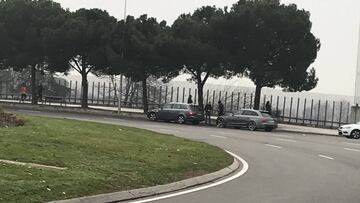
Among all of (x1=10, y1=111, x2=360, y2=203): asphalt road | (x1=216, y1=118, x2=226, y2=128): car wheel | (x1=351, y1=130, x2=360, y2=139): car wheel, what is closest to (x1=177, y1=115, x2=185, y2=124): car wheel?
(x1=216, y1=118, x2=226, y2=128): car wheel

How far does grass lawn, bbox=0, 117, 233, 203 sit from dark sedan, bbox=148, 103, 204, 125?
69.1 feet

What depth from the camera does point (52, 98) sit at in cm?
5275

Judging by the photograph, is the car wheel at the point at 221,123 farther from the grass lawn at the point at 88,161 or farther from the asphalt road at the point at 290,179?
the grass lawn at the point at 88,161

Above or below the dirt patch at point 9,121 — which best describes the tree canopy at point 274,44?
above

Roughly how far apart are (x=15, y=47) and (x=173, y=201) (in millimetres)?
44081

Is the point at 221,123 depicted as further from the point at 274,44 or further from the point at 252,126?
the point at 274,44

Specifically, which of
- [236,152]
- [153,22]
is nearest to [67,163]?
[236,152]

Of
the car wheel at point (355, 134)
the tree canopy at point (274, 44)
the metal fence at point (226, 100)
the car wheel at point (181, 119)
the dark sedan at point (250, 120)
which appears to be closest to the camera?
the car wheel at point (355, 134)

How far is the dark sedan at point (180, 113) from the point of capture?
4125 centimetres

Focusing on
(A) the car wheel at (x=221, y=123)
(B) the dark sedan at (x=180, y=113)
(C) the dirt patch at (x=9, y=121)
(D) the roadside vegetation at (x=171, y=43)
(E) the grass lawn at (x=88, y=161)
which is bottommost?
(A) the car wheel at (x=221, y=123)

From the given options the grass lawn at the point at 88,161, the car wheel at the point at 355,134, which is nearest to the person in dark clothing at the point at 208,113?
the car wheel at the point at 355,134

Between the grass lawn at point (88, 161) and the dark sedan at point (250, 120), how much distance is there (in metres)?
19.4

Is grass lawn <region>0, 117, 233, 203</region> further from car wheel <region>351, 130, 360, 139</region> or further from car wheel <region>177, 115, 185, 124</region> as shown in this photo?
car wheel <region>177, 115, 185, 124</region>

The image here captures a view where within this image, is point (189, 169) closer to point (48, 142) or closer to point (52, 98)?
point (48, 142)
